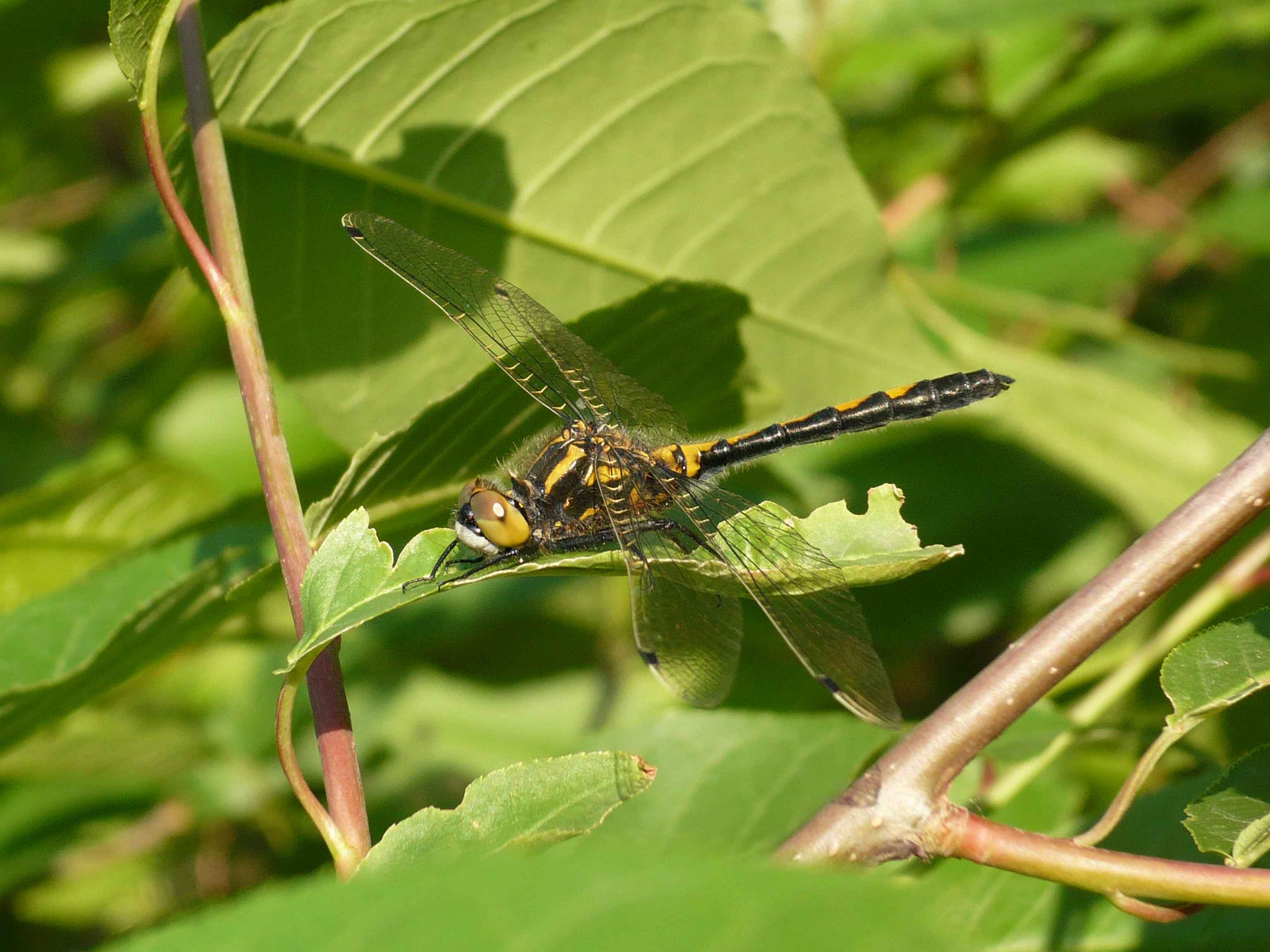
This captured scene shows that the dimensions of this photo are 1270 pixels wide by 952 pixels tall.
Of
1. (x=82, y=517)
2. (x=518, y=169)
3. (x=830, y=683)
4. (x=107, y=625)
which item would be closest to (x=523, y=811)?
(x=830, y=683)

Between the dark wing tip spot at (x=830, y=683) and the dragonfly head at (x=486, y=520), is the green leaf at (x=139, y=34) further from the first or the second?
the dark wing tip spot at (x=830, y=683)

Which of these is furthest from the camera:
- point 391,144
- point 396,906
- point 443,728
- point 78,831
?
point 443,728

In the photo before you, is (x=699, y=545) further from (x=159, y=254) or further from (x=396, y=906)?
(x=159, y=254)

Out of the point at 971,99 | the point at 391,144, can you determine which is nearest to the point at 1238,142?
the point at 971,99

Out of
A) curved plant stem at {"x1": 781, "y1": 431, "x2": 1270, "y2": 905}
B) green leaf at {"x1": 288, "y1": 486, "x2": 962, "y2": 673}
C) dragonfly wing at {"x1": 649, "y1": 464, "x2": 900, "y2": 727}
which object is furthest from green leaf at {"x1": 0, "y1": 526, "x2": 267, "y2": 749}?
curved plant stem at {"x1": 781, "y1": 431, "x2": 1270, "y2": 905}

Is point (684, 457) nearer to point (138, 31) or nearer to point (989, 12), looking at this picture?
point (989, 12)

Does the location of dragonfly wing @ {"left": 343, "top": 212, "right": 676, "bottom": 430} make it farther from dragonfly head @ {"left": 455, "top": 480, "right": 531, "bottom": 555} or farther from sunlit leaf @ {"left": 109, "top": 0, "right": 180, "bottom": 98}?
sunlit leaf @ {"left": 109, "top": 0, "right": 180, "bottom": 98}

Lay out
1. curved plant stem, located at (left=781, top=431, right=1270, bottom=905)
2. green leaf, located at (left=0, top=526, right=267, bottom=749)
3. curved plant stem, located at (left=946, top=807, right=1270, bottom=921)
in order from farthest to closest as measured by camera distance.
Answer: green leaf, located at (left=0, top=526, right=267, bottom=749) → curved plant stem, located at (left=781, top=431, right=1270, bottom=905) → curved plant stem, located at (left=946, top=807, right=1270, bottom=921)

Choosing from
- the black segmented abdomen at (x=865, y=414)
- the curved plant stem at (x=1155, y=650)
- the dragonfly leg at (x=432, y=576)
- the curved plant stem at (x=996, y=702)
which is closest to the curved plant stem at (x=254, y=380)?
the dragonfly leg at (x=432, y=576)
